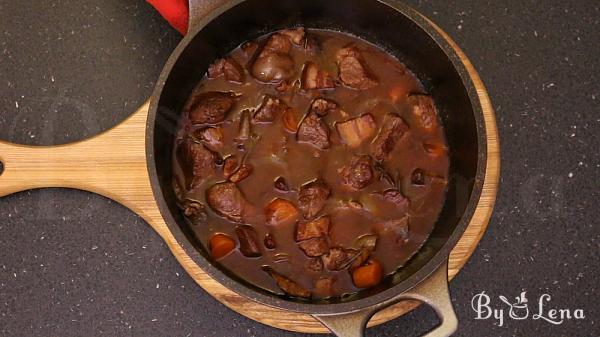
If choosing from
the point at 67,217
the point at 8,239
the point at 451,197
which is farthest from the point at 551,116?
the point at 8,239

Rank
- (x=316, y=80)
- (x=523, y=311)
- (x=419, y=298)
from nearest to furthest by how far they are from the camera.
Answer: (x=419, y=298) → (x=316, y=80) → (x=523, y=311)

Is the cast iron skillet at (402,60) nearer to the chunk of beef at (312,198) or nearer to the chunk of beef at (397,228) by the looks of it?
the chunk of beef at (397,228)

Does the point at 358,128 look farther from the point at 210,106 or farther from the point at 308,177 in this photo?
the point at 210,106

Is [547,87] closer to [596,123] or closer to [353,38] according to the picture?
[596,123]

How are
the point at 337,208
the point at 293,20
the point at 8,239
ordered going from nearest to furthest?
the point at 337,208 → the point at 293,20 → the point at 8,239

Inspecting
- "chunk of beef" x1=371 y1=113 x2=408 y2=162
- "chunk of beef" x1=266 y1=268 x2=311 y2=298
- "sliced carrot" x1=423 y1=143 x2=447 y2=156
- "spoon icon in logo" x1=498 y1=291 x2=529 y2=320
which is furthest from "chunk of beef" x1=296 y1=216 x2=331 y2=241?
"spoon icon in logo" x1=498 y1=291 x2=529 y2=320

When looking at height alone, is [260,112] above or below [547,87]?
below

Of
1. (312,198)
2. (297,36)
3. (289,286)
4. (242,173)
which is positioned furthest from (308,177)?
(297,36)
